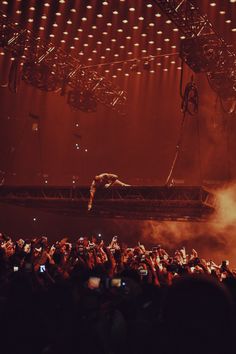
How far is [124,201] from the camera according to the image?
13680 mm

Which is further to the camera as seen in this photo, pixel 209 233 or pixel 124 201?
pixel 209 233

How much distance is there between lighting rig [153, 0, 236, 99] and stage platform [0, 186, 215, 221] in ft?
11.1

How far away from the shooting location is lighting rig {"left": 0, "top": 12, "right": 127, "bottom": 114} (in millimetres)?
10141

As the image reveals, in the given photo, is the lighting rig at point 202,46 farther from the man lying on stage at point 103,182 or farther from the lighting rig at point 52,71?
the man lying on stage at point 103,182

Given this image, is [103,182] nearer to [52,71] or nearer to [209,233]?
[209,233]

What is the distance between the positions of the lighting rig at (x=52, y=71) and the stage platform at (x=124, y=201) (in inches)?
116

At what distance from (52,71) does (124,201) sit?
4.74 m

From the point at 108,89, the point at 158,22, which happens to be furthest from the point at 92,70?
the point at 158,22

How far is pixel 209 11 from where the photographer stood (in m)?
9.27

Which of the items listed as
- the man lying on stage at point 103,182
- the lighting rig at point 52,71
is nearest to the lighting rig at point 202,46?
the lighting rig at point 52,71

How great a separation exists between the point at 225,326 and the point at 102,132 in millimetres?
14828

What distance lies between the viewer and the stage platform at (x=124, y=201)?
1262 cm

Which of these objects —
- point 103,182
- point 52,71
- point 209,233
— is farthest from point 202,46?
point 209,233

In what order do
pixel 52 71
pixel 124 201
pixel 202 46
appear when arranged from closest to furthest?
pixel 202 46 → pixel 52 71 → pixel 124 201
